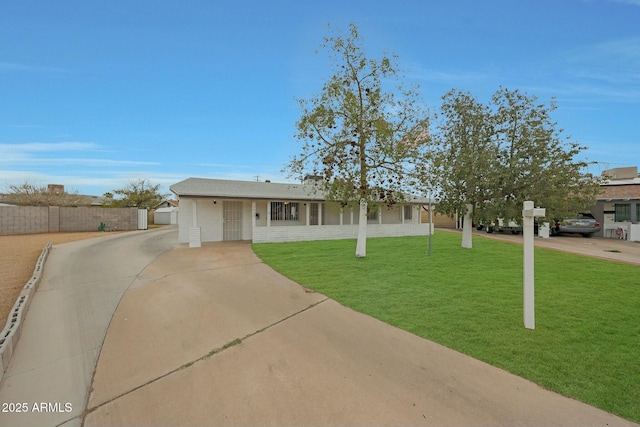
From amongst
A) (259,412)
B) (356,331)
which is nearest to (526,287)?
(356,331)

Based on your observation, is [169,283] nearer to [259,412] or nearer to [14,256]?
[259,412]

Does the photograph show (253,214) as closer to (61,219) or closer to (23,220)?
(61,219)

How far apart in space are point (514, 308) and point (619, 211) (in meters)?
21.9

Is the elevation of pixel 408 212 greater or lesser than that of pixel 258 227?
greater

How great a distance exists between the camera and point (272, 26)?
11664mm

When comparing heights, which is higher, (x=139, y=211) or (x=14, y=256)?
(x=139, y=211)

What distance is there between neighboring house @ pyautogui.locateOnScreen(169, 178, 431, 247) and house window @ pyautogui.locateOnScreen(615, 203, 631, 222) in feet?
44.9

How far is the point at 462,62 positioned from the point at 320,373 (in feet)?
44.5

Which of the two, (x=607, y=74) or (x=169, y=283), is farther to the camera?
(x=607, y=74)

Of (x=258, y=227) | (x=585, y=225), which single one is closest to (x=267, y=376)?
(x=258, y=227)

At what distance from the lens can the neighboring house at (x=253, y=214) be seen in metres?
13.9

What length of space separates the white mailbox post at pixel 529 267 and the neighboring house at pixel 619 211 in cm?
1904

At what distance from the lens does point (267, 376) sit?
3135mm

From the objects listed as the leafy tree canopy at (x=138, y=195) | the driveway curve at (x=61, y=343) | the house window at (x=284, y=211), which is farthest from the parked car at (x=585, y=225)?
the leafy tree canopy at (x=138, y=195)
